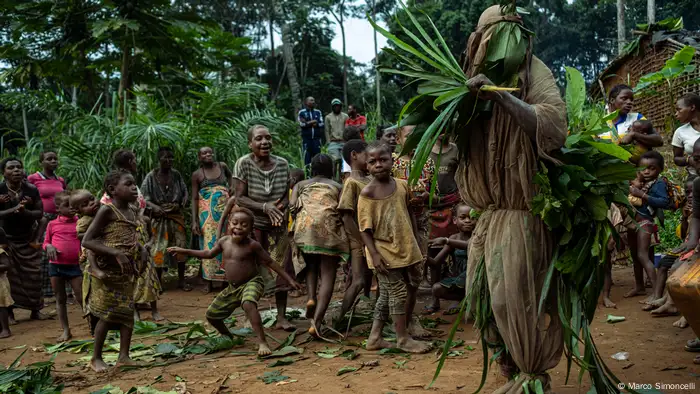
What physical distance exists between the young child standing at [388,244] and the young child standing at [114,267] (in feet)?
6.09

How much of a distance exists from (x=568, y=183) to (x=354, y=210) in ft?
7.93

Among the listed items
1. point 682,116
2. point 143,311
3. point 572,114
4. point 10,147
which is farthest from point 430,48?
point 10,147

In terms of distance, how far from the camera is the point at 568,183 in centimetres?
315

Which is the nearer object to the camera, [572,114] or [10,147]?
[572,114]

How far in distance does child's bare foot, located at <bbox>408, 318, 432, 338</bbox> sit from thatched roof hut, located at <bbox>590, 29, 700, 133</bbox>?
5.41 meters

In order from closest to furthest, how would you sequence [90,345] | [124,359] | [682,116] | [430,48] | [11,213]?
[430,48] < [124,359] < [90,345] < [682,116] < [11,213]

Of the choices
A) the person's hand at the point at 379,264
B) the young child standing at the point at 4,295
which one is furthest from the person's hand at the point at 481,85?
the young child standing at the point at 4,295

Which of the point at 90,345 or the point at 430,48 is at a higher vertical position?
the point at 430,48

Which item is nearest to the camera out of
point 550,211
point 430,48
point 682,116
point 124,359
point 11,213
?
point 550,211

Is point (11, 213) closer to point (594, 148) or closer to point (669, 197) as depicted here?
point (594, 148)

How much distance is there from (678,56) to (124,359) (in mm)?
7290

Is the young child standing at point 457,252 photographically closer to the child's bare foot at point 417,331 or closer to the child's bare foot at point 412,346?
the child's bare foot at point 417,331

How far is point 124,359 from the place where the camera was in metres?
4.84

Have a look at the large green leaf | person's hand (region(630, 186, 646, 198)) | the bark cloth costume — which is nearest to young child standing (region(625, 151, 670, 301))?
person's hand (region(630, 186, 646, 198))
